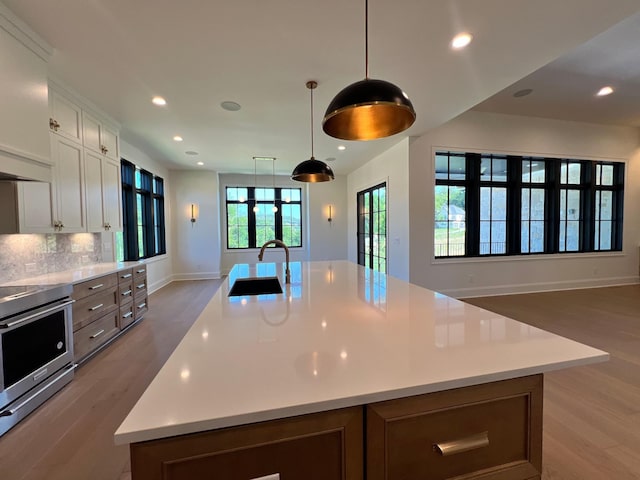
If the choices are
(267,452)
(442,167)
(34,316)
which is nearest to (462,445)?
(267,452)

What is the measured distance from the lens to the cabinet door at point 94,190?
3307 mm

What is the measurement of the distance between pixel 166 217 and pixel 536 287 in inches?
313

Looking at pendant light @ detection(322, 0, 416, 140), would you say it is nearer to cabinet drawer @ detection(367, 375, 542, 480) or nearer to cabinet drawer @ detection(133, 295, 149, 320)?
cabinet drawer @ detection(367, 375, 542, 480)

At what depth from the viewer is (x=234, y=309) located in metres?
1.52

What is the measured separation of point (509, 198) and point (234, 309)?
5.74 meters

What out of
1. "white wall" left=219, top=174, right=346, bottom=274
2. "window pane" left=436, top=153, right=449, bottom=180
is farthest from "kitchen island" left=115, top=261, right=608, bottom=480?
"white wall" left=219, top=174, right=346, bottom=274

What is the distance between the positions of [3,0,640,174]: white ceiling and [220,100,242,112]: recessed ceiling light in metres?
0.07

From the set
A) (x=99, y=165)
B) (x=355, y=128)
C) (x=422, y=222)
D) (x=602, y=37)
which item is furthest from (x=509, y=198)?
(x=99, y=165)

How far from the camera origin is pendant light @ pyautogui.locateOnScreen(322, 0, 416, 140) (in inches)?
50.2

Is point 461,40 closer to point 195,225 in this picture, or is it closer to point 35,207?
point 35,207

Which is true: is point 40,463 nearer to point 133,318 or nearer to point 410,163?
point 133,318

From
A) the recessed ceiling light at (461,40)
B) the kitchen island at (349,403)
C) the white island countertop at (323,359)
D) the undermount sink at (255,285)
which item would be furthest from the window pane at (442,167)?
the kitchen island at (349,403)

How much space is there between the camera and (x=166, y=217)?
6688 millimetres

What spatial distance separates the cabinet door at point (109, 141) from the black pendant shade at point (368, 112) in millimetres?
3459
